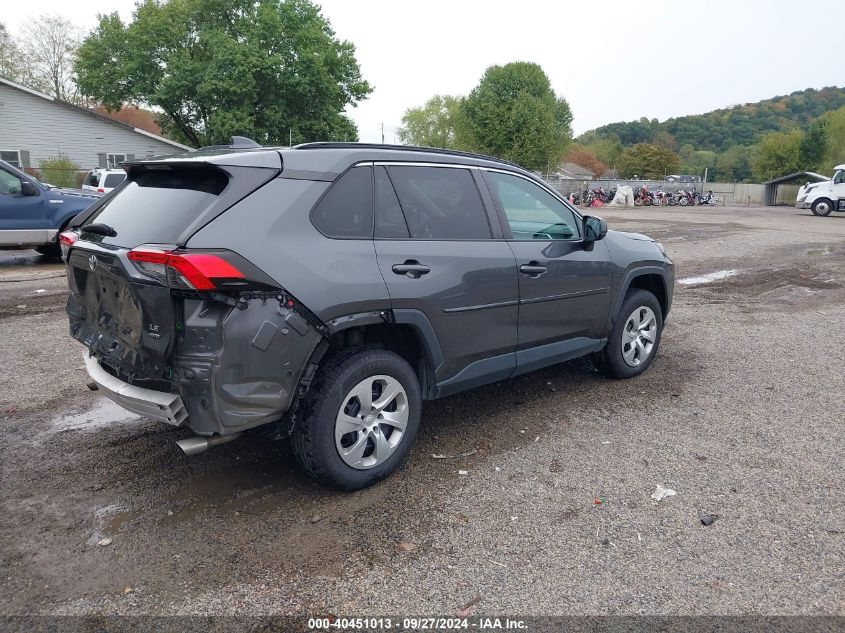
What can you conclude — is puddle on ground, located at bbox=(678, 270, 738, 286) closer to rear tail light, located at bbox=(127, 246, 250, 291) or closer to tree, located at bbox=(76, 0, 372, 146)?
rear tail light, located at bbox=(127, 246, 250, 291)

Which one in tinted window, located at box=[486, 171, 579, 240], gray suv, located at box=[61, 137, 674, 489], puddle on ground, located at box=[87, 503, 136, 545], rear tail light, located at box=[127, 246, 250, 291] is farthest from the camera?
tinted window, located at box=[486, 171, 579, 240]

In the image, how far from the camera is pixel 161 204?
10.8 ft

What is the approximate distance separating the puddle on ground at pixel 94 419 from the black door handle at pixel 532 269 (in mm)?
2868

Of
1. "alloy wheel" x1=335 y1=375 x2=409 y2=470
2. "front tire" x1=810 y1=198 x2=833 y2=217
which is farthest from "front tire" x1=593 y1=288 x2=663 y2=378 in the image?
"front tire" x1=810 y1=198 x2=833 y2=217

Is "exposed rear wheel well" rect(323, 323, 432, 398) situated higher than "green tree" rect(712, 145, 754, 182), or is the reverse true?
"green tree" rect(712, 145, 754, 182)

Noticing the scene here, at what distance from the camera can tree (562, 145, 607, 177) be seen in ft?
369

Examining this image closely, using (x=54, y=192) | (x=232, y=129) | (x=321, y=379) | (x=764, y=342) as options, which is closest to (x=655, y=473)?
(x=321, y=379)

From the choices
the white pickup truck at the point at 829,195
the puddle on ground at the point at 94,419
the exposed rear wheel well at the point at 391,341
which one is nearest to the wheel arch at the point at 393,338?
the exposed rear wheel well at the point at 391,341

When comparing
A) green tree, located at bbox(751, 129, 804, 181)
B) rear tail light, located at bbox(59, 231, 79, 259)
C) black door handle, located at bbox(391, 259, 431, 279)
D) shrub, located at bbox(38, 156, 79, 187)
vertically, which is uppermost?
green tree, located at bbox(751, 129, 804, 181)

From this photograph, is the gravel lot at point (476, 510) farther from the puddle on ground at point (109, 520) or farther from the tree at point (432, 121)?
the tree at point (432, 121)

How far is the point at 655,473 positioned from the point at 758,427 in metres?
1.20

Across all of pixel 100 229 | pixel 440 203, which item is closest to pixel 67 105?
pixel 100 229

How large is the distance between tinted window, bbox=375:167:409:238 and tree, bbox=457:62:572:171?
A: 4770 centimetres

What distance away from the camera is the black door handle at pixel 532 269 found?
4.23 meters
